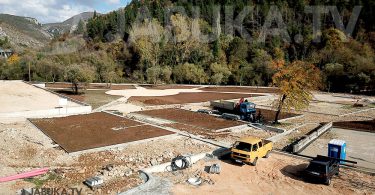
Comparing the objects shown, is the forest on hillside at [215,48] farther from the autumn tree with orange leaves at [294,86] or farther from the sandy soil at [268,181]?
the sandy soil at [268,181]

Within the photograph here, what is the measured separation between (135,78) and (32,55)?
2980 centimetres

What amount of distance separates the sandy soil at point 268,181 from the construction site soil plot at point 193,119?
1083 centimetres

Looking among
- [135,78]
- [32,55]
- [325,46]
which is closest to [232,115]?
[135,78]

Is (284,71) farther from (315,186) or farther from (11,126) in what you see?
(11,126)

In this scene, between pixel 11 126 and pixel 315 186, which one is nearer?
pixel 315 186

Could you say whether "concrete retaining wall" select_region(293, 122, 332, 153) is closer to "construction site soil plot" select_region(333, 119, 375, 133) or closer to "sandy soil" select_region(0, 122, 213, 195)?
"construction site soil plot" select_region(333, 119, 375, 133)

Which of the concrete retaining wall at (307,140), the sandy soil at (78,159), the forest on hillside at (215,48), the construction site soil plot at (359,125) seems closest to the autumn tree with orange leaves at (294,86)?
the concrete retaining wall at (307,140)

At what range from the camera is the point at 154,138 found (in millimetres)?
25922

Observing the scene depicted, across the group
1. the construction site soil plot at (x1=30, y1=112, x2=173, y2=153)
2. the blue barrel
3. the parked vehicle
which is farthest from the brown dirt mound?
the blue barrel

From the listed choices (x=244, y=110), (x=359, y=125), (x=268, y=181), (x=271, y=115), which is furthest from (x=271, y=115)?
(x=268, y=181)

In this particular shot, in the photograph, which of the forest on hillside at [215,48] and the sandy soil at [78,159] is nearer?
the sandy soil at [78,159]

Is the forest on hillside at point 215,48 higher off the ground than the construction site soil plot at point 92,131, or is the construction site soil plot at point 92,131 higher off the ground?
the forest on hillside at point 215,48

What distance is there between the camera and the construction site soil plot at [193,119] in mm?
31500

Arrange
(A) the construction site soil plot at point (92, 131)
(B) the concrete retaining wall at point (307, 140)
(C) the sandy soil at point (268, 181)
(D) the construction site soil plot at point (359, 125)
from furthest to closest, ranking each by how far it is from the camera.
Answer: (D) the construction site soil plot at point (359, 125) < (A) the construction site soil plot at point (92, 131) < (B) the concrete retaining wall at point (307, 140) < (C) the sandy soil at point (268, 181)
